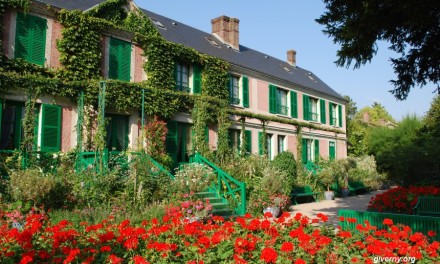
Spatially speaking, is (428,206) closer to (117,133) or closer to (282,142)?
(117,133)

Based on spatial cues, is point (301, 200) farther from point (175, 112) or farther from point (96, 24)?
point (96, 24)

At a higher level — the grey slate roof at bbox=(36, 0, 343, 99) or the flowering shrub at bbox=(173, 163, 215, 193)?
the grey slate roof at bbox=(36, 0, 343, 99)

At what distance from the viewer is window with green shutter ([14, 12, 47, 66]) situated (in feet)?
34.7

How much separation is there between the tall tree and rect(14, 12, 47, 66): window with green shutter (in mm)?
7972

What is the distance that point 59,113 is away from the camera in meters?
11.0

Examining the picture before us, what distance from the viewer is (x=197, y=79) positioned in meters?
15.4

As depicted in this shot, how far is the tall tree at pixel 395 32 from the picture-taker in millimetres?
5562

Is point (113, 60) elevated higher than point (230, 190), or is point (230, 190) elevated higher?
point (113, 60)

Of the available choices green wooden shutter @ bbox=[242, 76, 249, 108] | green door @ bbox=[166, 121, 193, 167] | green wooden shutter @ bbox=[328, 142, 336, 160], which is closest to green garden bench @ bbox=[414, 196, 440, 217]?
green door @ bbox=[166, 121, 193, 167]

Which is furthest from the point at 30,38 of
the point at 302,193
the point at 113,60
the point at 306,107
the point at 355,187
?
the point at 355,187

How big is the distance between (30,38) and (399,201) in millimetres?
10358

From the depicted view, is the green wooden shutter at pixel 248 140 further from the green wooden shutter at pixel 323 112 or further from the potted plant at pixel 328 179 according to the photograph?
the green wooden shutter at pixel 323 112

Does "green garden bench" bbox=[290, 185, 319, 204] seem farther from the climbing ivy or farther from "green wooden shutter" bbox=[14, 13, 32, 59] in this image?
"green wooden shutter" bbox=[14, 13, 32, 59]

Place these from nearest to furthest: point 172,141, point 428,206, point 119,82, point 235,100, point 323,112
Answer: point 428,206
point 119,82
point 172,141
point 235,100
point 323,112
